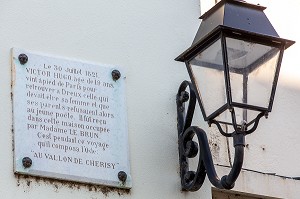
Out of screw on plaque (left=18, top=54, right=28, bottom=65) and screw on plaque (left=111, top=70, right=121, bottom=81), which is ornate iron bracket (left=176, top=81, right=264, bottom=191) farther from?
screw on plaque (left=18, top=54, right=28, bottom=65)

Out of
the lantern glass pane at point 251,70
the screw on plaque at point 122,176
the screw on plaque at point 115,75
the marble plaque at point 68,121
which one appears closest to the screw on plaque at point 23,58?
the marble plaque at point 68,121

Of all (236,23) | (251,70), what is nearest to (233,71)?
(251,70)

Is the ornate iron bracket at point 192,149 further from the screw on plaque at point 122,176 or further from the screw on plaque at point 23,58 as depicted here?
A: the screw on plaque at point 23,58

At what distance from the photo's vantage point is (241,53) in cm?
487

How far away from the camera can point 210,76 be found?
4.93 meters

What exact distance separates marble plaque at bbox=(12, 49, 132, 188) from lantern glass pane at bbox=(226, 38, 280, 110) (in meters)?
0.61

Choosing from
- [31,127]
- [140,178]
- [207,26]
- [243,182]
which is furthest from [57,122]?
[243,182]

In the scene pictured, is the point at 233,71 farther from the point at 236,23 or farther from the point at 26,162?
the point at 26,162

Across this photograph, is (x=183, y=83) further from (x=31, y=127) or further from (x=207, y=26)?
(x=31, y=127)

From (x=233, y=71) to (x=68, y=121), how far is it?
0.77 meters

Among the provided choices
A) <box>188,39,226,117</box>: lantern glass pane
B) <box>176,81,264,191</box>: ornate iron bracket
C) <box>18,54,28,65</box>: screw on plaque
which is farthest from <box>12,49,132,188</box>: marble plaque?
<box>188,39,226,117</box>: lantern glass pane

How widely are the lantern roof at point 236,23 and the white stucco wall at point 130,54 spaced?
0.32m

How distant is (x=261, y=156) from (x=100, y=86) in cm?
126

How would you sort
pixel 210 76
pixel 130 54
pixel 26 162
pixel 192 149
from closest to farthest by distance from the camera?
pixel 26 162
pixel 210 76
pixel 192 149
pixel 130 54
